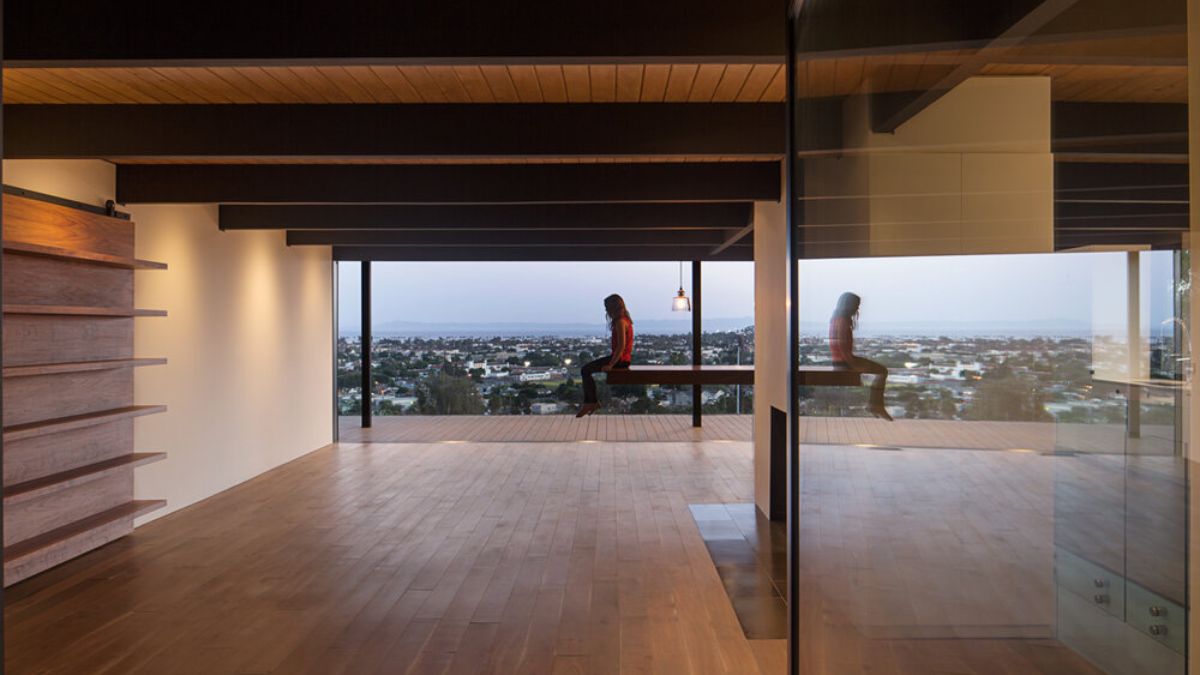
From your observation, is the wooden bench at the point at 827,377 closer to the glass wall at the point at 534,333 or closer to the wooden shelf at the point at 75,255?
the wooden shelf at the point at 75,255

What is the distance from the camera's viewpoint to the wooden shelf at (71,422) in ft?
15.0

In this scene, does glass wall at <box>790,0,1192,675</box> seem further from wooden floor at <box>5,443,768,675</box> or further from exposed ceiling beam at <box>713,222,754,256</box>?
exposed ceiling beam at <box>713,222,754,256</box>

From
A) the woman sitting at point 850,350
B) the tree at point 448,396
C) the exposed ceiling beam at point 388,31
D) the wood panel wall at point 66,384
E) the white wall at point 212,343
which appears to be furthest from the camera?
the tree at point 448,396

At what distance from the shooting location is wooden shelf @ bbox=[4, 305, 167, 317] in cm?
460

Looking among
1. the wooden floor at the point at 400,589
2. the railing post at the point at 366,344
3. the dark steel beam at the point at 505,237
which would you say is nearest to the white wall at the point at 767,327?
the wooden floor at the point at 400,589

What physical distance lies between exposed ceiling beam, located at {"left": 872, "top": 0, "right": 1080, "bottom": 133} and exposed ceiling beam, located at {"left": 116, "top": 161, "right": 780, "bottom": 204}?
4.64 metres

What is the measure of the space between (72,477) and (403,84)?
333cm

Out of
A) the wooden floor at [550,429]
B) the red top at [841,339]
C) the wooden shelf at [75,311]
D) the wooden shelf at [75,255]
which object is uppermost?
the wooden shelf at [75,255]

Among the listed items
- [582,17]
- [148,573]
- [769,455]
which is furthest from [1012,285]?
[769,455]

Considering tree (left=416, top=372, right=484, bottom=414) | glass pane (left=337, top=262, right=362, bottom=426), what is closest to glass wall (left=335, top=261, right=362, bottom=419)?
glass pane (left=337, top=262, right=362, bottom=426)

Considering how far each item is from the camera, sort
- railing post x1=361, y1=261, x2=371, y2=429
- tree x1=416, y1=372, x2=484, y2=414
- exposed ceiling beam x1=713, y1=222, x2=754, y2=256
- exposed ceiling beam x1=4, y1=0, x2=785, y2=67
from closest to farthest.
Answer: exposed ceiling beam x1=4, y1=0, x2=785, y2=67 → exposed ceiling beam x1=713, y1=222, x2=754, y2=256 → railing post x1=361, y1=261, x2=371, y2=429 → tree x1=416, y1=372, x2=484, y2=414

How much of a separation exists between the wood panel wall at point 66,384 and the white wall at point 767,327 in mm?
4630

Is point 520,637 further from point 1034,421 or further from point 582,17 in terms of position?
point 1034,421

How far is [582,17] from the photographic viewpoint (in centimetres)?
290
